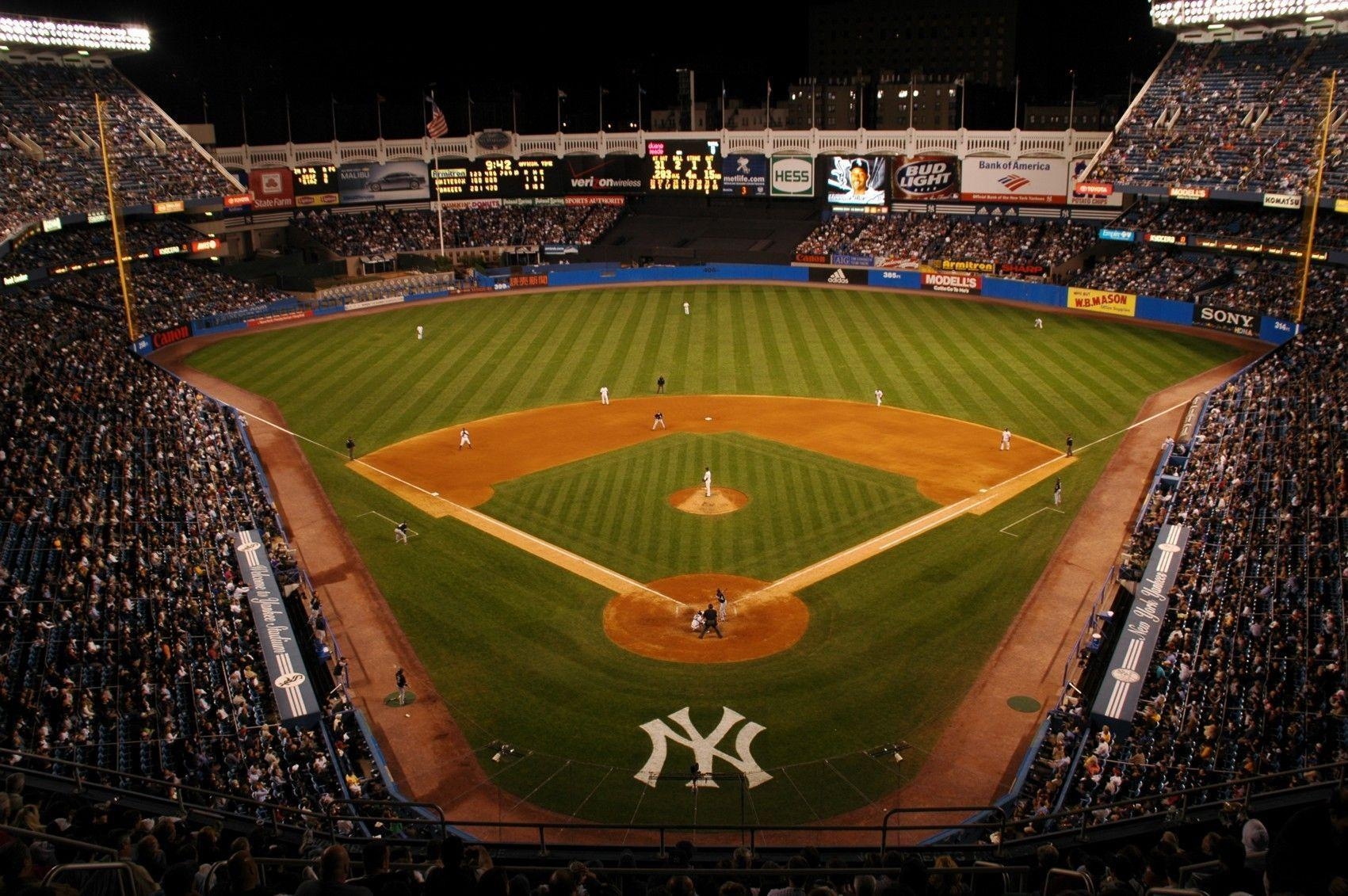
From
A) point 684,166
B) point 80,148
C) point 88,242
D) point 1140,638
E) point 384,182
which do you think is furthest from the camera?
point 684,166

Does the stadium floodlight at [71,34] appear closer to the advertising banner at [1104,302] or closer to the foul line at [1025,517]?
the advertising banner at [1104,302]

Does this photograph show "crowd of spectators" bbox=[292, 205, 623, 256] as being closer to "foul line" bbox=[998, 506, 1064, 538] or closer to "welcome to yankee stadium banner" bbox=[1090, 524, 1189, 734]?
"foul line" bbox=[998, 506, 1064, 538]

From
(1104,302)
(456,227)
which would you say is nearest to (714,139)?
(456,227)

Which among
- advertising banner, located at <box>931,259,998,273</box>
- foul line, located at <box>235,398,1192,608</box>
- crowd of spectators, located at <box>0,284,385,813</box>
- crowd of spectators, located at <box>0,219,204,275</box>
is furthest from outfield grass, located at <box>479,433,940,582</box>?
advertising banner, located at <box>931,259,998,273</box>

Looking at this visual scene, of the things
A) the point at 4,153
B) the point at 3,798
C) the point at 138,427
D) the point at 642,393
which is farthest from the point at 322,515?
the point at 4,153

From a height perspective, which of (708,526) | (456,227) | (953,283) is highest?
(456,227)

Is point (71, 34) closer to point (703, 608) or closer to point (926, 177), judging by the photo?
point (926, 177)

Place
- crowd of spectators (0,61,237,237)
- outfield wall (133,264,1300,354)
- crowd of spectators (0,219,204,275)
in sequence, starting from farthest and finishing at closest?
outfield wall (133,264,1300,354) < crowd of spectators (0,219,204,275) < crowd of spectators (0,61,237,237)
